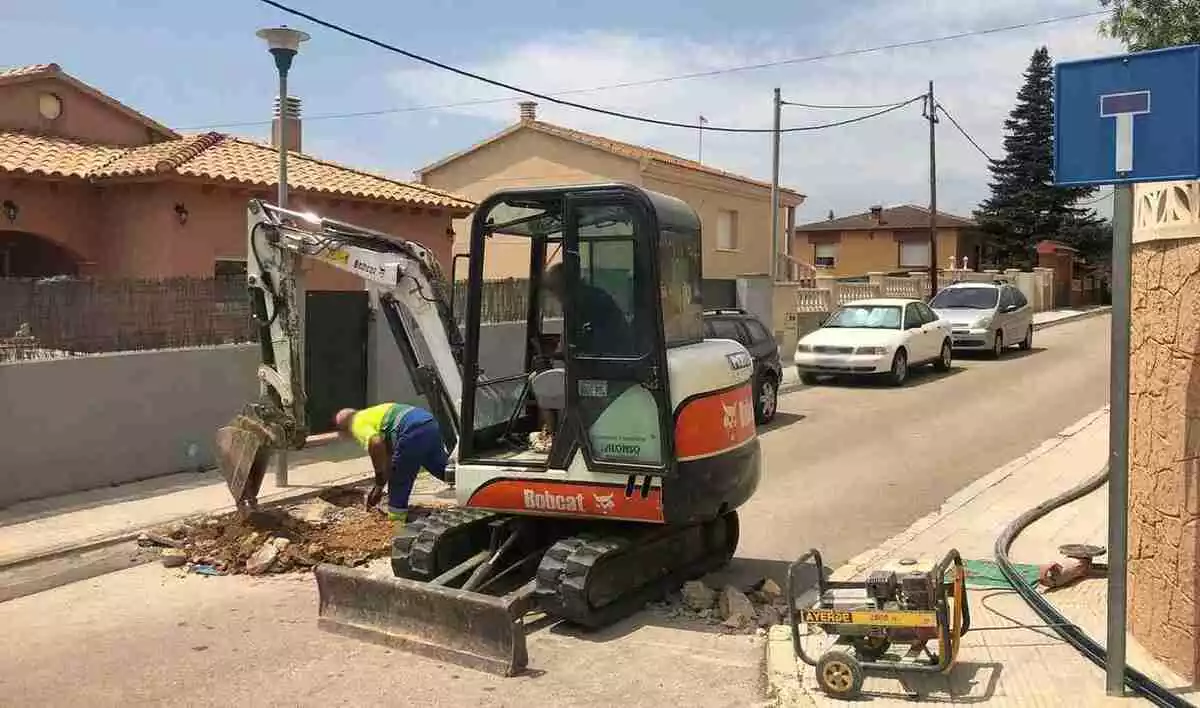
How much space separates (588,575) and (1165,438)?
3162mm

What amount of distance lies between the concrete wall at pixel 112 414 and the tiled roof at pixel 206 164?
4.37m

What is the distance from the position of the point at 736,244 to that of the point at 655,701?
87.4ft

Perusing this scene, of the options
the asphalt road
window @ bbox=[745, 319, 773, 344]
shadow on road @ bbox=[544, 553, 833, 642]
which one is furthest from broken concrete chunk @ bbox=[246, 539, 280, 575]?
window @ bbox=[745, 319, 773, 344]

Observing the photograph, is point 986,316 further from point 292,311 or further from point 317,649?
point 317,649

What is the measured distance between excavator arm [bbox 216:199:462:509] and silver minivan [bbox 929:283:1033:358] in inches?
685

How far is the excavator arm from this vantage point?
858cm

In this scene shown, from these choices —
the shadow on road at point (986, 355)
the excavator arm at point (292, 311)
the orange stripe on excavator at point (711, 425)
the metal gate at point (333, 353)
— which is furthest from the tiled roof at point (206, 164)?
the shadow on road at point (986, 355)

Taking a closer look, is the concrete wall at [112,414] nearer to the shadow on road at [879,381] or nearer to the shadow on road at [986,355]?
the shadow on road at [879,381]

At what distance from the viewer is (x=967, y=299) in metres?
25.7

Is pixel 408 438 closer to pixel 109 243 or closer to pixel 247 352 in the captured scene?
pixel 247 352

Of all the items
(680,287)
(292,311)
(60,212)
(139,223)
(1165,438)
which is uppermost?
(60,212)

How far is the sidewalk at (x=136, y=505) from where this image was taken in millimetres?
8633

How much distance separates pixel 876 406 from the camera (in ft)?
56.9

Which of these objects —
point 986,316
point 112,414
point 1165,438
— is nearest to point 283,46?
point 112,414
